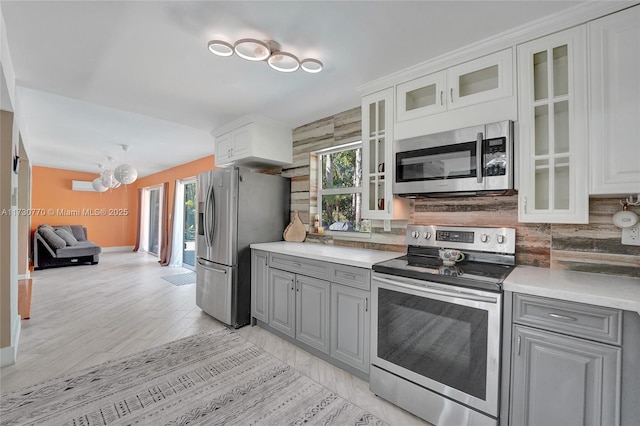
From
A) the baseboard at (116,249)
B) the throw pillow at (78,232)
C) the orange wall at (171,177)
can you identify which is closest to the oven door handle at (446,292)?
the orange wall at (171,177)

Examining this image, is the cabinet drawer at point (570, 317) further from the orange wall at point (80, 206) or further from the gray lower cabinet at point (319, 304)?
the orange wall at point (80, 206)

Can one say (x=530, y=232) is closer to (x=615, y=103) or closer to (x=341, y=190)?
(x=615, y=103)

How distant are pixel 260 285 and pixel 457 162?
2204 mm

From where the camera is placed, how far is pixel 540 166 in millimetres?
1711

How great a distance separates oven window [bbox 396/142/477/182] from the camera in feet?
6.29

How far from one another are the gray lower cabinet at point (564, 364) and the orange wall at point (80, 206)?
1014 cm

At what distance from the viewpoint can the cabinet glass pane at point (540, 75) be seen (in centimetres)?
174

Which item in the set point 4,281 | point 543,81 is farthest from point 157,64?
point 543,81

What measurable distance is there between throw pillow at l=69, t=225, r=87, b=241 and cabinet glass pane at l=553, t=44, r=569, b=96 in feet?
31.4

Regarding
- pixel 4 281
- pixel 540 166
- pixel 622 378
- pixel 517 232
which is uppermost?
pixel 540 166

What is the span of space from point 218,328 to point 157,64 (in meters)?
2.58

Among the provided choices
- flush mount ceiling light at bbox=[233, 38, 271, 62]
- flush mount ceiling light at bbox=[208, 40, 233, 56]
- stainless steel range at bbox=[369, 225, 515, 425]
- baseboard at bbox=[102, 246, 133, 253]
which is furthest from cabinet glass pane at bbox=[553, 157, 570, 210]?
baseboard at bbox=[102, 246, 133, 253]

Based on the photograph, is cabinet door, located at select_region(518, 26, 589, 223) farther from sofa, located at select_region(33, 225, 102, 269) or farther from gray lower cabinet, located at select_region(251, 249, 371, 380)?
sofa, located at select_region(33, 225, 102, 269)

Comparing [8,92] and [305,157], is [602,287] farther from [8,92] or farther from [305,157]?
[8,92]
